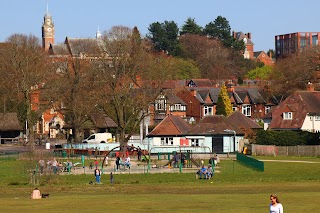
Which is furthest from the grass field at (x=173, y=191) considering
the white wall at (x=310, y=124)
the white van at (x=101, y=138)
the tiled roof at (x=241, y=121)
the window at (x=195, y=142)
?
the tiled roof at (x=241, y=121)

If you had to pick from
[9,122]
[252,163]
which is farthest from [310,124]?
[9,122]

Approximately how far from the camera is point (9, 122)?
414 feet

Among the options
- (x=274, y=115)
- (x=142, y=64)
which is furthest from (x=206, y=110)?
(x=142, y=64)

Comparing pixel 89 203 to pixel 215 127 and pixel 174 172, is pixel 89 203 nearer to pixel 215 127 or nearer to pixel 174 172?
pixel 174 172

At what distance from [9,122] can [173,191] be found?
69.6 metres

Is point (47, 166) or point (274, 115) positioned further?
point (274, 115)

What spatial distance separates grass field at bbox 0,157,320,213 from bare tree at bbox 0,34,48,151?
23.7m

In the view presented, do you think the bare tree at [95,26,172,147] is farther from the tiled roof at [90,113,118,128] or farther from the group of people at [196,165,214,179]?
the group of people at [196,165,214,179]

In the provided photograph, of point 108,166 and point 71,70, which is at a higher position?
point 71,70

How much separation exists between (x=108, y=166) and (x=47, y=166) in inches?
649

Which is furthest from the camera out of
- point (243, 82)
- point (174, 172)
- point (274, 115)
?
point (243, 82)

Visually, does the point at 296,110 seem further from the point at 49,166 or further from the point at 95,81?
the point at 49,166

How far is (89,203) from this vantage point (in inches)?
1955

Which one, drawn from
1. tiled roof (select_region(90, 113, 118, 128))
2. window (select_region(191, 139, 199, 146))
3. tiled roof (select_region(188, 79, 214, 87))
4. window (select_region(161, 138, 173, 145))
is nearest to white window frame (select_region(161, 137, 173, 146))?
window (select_region(161, 138, 173, 145))
